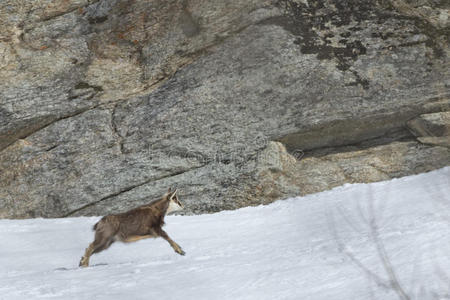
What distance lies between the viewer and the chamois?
10.4 metres

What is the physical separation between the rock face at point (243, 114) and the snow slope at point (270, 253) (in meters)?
0.86

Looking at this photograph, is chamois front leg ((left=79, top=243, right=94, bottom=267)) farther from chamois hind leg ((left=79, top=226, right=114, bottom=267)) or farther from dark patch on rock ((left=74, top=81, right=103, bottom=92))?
dark patch on rock ((left=74, top=81, right=103, bottom=92))

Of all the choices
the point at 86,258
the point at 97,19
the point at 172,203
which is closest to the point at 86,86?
the point at 97,19

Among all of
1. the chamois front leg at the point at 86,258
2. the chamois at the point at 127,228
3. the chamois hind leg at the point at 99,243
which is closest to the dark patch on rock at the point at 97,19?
the chamois at the point at 127,228

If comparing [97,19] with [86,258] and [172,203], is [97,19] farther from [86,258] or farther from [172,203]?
[86,258]

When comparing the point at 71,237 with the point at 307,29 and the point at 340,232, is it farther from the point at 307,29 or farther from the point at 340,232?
the point at 307,29

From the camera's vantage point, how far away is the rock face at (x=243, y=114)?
14.2 meters

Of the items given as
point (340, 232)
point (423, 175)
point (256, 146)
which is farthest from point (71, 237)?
point (423, 175)

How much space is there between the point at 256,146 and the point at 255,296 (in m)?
8.11

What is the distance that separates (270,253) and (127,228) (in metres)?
3.28

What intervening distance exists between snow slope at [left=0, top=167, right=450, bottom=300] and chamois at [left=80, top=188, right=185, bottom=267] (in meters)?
0.42

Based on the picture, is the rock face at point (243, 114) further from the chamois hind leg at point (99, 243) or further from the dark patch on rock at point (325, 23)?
the chamois hind leg at point (99, 243)

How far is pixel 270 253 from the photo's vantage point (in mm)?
9750

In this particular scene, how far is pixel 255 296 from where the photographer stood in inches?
274
